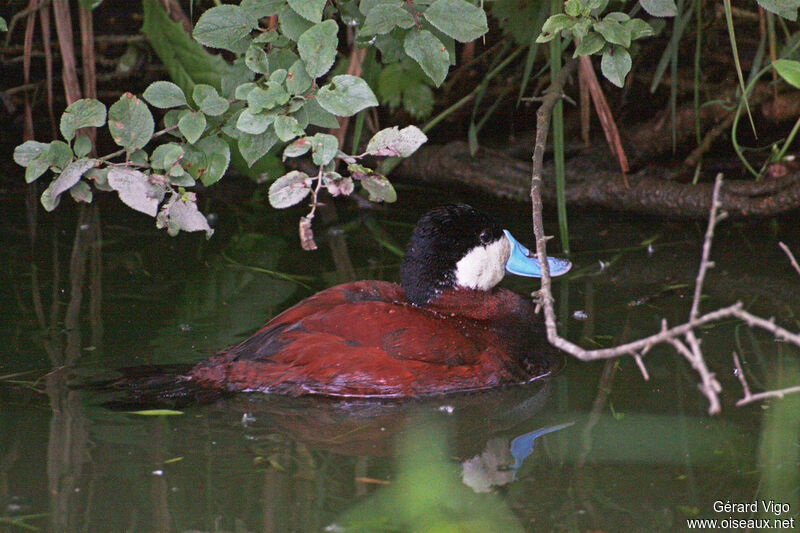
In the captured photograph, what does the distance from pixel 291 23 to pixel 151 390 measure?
1260mm

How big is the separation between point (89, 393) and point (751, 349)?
87.6 inches

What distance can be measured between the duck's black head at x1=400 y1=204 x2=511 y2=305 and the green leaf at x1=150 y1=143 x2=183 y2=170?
107 centimetres

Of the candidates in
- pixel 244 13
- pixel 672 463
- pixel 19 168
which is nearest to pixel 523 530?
pixel 672 463

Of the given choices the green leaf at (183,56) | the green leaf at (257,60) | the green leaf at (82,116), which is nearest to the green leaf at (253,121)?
the green leaf at (257,60)

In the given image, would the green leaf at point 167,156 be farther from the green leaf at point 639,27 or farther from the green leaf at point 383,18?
the green leaf at point 639,27

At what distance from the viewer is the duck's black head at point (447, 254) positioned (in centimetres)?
364

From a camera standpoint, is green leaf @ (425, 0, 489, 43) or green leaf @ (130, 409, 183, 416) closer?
green leaf @ (425, 0, 489, 43)

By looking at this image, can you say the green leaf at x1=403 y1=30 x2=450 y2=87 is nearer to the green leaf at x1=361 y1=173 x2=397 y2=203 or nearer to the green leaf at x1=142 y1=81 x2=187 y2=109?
the green leaf at x1=361 y1=173 x2=397 y2=203

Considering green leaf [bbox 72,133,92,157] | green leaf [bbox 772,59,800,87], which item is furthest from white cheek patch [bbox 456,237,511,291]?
green leaf [bbox 772,59,800,87]

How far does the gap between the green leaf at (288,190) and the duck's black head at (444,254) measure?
1.00 meters

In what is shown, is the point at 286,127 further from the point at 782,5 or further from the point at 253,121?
the point at 782,5

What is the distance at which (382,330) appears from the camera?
326 cm

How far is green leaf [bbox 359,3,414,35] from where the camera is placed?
2.65 meters

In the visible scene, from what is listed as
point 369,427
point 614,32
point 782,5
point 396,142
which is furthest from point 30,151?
point 782,5
